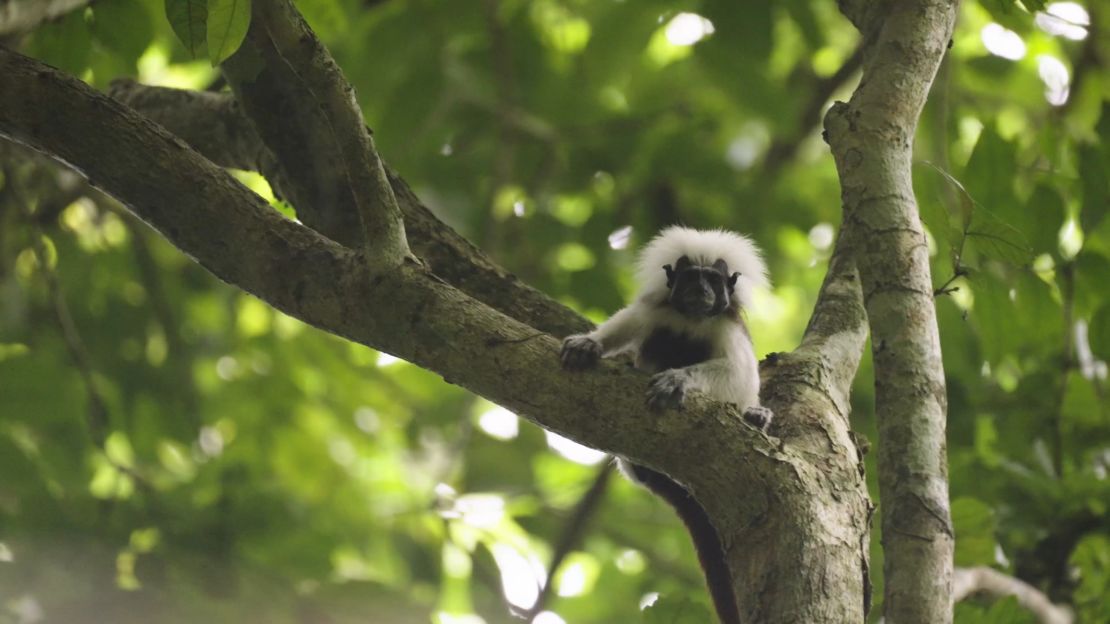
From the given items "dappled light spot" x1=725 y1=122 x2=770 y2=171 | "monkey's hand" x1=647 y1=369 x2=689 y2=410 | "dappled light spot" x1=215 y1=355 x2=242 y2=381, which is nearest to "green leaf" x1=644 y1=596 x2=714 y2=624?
"monkey's hand" x1=647 y1=369 x2=689 y2=410

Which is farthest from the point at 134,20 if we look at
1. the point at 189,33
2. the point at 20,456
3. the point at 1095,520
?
the point at 1095,520

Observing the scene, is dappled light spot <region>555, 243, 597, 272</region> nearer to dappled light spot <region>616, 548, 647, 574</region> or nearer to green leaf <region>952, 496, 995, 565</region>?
dappled light spot <region>616, 548, 647, 574</region>

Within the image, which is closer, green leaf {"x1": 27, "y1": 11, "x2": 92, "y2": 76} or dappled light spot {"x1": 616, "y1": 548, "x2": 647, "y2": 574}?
green leaf {"x1": 27, "y1": 11, "x2": 92, "y2": 76}

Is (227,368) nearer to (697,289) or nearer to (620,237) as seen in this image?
(620,237)

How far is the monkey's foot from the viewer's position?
310 centimetres

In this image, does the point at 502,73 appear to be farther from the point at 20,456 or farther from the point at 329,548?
the point at 20,456

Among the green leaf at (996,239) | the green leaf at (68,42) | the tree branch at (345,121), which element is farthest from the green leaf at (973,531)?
the green leaf at (68,42)

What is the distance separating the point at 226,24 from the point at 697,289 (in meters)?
2.20

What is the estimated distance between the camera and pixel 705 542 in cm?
371

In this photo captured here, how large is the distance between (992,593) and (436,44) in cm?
333

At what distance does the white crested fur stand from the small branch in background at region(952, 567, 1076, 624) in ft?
3.30

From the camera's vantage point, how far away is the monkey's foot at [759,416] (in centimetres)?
310

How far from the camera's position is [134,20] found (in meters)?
3.66

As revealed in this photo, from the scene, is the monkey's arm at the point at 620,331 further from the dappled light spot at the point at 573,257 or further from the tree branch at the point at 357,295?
the dappled light spot at the point at 573,257
